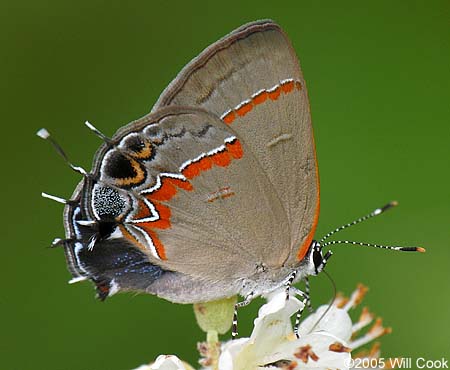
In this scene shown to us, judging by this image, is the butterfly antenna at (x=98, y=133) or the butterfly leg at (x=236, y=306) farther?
the butterfly leg at (x=236, y=306)

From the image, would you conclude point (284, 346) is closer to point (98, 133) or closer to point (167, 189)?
point (167, 189)

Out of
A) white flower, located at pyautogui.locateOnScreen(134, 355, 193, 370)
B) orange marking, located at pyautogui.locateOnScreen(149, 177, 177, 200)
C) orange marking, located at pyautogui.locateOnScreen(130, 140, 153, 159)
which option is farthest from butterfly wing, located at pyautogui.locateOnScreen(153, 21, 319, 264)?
white flower, located at pyautogui.locateOnScreen(134, 355, 193, 370)

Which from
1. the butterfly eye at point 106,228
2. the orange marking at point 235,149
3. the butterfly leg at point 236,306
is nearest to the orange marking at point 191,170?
the orange marking at point 235,149

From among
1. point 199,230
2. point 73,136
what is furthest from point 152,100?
point 199,230

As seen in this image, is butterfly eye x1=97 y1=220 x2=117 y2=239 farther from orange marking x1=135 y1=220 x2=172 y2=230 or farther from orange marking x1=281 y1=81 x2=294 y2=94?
orange marking x1=281 y1=81 x2=294 y2=94

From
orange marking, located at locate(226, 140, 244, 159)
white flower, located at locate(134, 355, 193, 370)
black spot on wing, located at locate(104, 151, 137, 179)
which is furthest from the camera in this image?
orange marking, located at locate(226, 140, 244, 159)

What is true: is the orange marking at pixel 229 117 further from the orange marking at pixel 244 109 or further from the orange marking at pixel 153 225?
the orange marking at pixel 153 225

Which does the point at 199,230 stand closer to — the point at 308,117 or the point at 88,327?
the point at 308,117
